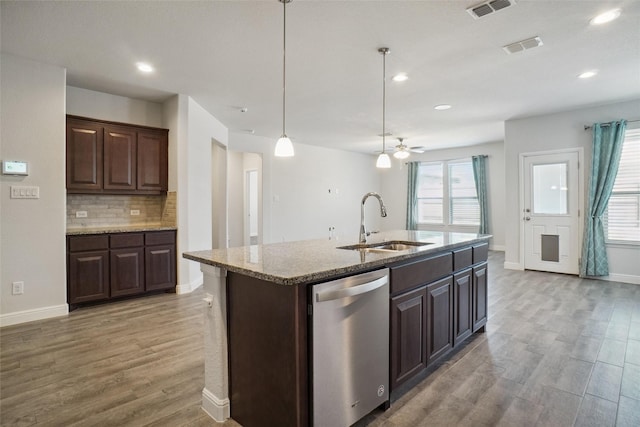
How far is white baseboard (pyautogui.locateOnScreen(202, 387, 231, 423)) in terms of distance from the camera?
1.87 meters

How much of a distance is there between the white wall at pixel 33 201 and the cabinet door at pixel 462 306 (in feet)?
13.0

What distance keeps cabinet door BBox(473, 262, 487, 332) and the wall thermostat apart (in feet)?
14.6

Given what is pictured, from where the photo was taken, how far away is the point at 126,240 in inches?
161

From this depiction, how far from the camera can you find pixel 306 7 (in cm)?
248

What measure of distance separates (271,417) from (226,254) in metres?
0.91

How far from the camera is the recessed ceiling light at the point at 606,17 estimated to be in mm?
2602

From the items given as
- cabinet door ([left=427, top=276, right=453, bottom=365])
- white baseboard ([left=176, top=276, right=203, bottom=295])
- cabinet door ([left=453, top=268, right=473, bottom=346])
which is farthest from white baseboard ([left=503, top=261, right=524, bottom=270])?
white baseboard ([left=176, top=276, right=203, bottom=295])

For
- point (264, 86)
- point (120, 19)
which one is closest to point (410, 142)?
point (264, 86)

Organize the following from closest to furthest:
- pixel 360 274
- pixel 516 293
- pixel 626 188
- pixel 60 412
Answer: pixel 360 274, pixel 60 412, pixel 516 293, pixel 626 188

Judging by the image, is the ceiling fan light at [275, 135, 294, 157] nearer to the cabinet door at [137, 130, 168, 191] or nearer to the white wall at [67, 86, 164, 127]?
the cabinet door at [137, 130, 168, 191]

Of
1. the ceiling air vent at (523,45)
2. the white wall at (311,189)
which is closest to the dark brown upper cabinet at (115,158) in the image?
the white wall at (311,189)

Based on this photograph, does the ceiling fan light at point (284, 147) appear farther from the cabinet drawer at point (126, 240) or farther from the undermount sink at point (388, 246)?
the cabinet drawer at point (126, 240)

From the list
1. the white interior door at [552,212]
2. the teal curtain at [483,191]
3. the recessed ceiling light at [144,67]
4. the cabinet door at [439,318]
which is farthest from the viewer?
the teal curtain at [483,191]

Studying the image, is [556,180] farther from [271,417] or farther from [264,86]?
[271,417]
